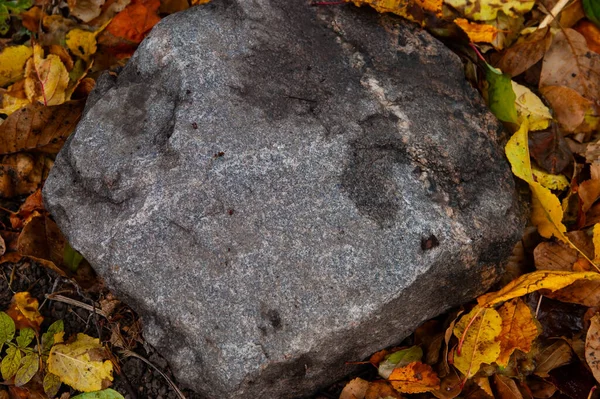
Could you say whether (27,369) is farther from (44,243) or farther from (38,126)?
(38,126)

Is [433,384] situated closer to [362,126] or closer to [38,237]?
[362,126]

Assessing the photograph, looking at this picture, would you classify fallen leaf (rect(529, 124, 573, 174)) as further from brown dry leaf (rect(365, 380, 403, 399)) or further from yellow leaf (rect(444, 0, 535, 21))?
brown dry leaf (rect(365, 380, 403, 399))

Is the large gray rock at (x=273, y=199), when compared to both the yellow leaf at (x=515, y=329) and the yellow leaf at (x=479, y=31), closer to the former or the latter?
the yellow leaf at (x=515, y=329)

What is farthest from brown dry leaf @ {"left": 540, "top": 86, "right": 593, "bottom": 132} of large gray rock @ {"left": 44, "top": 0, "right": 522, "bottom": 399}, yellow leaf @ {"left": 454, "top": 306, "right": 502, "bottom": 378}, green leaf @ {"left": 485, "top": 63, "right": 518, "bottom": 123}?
yellow leaf @ {"left": 454, "top": 306, "right": 502, "bottom": 378}

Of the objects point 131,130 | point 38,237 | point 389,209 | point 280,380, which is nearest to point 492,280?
point 389,209

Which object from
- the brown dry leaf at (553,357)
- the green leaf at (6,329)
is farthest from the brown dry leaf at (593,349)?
the green leaf at (6,329)
